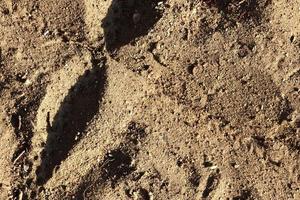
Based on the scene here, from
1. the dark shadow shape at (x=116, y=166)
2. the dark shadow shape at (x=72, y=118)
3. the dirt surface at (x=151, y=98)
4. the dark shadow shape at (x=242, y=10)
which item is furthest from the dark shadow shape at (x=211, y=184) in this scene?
the dark shadow shape at (x=242, y=10)

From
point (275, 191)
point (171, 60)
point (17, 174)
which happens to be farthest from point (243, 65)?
point (17, 174)

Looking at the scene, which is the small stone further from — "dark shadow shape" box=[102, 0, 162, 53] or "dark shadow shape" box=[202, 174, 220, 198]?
"dark shadow shape" box=[202, 174, 220, 198]

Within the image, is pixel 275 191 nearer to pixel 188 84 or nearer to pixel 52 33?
pixel 188 84

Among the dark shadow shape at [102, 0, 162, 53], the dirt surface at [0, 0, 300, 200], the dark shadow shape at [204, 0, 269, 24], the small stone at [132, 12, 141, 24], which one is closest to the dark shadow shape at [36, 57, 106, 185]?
the dirt surface at [0, 0, 300, 200]

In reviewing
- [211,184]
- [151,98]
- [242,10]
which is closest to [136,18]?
[151,98]

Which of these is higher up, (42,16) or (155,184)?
(42,16)

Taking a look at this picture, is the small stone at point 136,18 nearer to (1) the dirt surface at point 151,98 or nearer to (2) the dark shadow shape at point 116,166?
(1) the dirt surface at point 151,98

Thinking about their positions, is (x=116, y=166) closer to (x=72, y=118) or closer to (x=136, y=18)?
(x=72, y=118)
